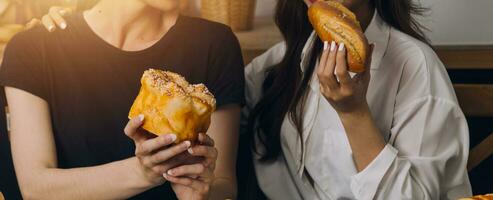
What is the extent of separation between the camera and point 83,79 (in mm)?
1070

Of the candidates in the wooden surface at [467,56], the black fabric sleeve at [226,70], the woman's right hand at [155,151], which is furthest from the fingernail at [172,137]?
the wooden surface at [467,56]

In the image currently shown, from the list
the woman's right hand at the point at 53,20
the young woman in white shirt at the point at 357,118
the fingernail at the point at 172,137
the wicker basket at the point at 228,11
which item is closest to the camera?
the fingernail at the point at 172,137

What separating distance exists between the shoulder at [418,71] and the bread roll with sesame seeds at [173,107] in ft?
1.28

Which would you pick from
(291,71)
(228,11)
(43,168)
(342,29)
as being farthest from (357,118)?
(43,168)

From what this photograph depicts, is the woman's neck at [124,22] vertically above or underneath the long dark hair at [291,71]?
above

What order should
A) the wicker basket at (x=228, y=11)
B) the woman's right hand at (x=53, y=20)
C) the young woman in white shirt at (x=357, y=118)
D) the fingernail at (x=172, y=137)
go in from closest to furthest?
the fingernail at (x=172, y=137) < the young woman in white shirt at (x=357, y=118) < the woman's right hand at (x=53, y=20) < the wicker basket at (x=228, y=11)

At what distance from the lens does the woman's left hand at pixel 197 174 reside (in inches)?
33.7

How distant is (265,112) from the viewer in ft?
4.01

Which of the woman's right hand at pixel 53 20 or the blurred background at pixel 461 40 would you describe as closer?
the woman's right hand at pixel 53 20

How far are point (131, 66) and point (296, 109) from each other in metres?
0.33

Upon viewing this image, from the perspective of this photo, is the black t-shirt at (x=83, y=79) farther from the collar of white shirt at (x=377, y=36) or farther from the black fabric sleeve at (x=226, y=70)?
the collar of white shirt at (x=377, y=36)

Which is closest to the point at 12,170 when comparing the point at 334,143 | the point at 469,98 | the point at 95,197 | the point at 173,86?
the point at 95,197

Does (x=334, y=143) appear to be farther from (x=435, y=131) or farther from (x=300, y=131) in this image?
(x=435, y=131)

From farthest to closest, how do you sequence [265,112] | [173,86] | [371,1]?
[265,112], [371,1], [173,86]
